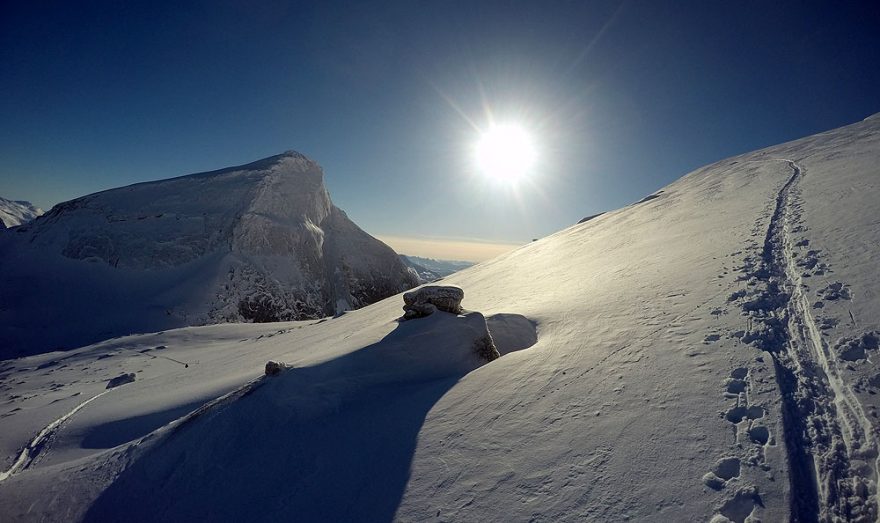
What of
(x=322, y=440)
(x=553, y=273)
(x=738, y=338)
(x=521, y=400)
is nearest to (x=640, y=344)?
(x=738, y=338)

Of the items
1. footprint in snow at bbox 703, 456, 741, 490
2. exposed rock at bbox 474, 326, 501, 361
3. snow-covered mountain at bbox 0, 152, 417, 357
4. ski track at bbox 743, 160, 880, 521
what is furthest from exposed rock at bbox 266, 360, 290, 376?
snow-covered mountain at bbox 0, 152, 417, 357

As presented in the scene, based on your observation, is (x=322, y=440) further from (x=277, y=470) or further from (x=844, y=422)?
(x=844, y=422)

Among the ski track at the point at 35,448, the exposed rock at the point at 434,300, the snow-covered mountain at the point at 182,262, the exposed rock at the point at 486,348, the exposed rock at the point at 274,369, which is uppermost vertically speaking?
the snow-covered mountain at the point at 182,262

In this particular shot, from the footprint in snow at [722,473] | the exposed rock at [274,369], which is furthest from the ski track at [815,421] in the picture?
the exposed rock at [274,369]

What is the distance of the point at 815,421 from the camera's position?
3912 mm

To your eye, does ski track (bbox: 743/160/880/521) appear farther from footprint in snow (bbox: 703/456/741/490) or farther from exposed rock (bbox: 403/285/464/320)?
exposed rock (bbox: 403/285/464/320)

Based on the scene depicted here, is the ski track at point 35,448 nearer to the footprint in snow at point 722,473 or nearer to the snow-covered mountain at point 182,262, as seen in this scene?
the footprint in snow at point 722,473

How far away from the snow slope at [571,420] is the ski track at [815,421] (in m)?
0.02

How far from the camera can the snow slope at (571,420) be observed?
358 centimetres

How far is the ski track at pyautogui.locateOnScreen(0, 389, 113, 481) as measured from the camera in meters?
7.42

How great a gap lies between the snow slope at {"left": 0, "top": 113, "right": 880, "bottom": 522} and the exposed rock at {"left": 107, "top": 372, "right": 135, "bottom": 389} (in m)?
3.09

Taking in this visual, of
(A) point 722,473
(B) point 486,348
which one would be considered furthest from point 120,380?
(A) point 722,473

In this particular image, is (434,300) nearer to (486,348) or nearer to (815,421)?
(486,348)

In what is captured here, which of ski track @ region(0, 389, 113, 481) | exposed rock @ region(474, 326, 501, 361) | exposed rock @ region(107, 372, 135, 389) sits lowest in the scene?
ski track @ region(0, 389, 113, 481)
